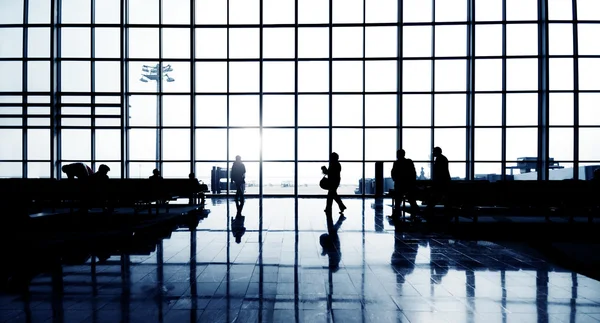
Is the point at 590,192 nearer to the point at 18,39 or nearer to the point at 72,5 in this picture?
the point at 72,5

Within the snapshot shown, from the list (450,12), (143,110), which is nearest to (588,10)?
(450,12)

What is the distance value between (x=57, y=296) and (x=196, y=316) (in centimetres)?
126

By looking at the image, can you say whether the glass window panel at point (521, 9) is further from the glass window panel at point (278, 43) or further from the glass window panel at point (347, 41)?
the glass window panel at point (278, 43)

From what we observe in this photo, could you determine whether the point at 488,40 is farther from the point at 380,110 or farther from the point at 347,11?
Answer: the point at 347,11

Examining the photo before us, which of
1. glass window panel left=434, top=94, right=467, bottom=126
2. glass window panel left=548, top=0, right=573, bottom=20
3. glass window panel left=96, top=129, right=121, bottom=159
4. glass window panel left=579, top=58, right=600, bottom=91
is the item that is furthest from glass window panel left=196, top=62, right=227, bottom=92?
glass window panel left=579, top=58, right=600, bottom=91

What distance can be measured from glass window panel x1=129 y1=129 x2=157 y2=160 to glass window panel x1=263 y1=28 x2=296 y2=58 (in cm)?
485

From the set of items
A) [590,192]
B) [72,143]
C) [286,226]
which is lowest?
[286,226]

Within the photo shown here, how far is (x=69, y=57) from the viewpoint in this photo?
39.3 feet

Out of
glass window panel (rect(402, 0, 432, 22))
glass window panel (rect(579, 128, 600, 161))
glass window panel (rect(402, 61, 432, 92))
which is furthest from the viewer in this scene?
glass window panel (rect(402, 0, 432, 22))

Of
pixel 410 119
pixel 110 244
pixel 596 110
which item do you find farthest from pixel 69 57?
pixel 596 110

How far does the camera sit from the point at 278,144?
39.9 feet

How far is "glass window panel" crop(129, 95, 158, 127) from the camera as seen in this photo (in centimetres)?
1202

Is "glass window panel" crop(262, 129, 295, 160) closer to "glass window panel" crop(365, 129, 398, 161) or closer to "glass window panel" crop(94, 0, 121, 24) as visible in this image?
"glass window panel" crop(365, 129, 398, 161)

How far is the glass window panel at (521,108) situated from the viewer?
38.0 feet
